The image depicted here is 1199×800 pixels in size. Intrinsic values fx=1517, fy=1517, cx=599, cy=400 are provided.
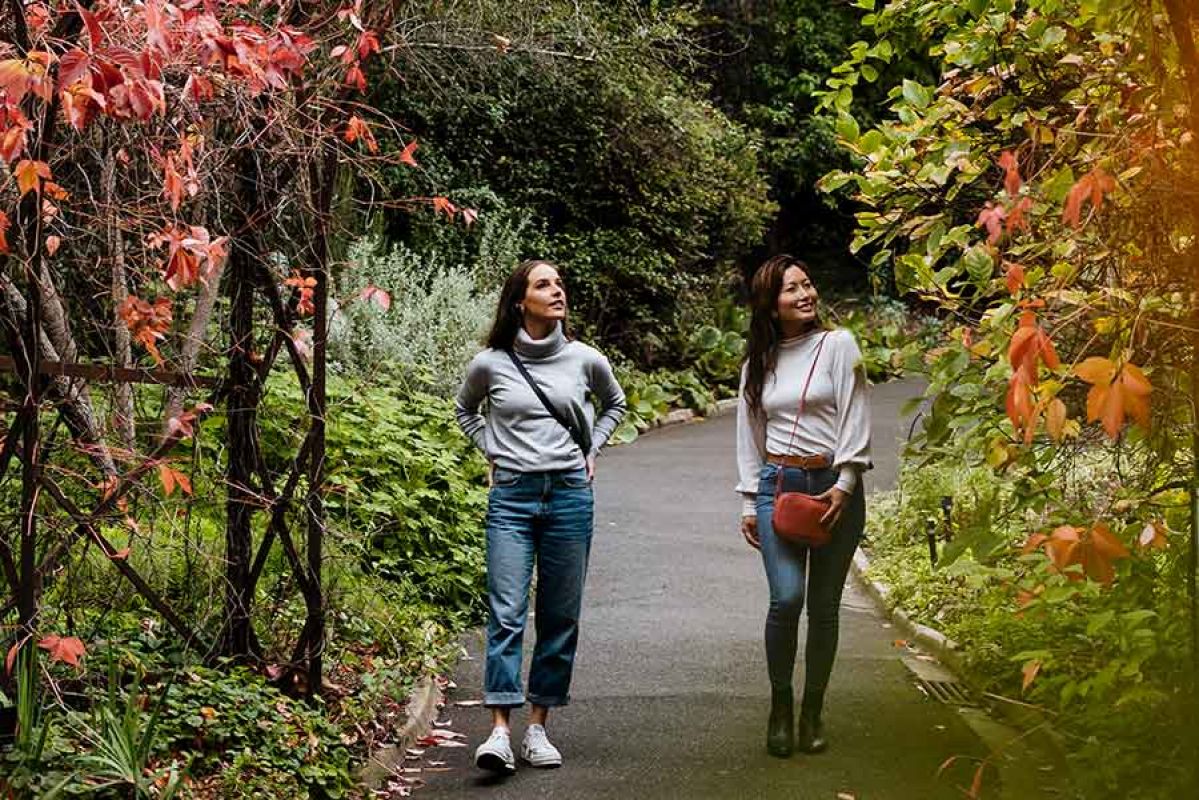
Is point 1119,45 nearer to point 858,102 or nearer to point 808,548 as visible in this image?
point 808,548

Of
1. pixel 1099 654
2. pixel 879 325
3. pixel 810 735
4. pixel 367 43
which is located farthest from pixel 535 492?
pixel 879 325

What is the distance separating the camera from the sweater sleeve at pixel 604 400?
21.7 ft

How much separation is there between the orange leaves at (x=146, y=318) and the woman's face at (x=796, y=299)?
8.34 ft

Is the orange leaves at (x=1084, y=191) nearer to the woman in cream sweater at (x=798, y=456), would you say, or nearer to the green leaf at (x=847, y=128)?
the green leaf at (x=847, y=128)

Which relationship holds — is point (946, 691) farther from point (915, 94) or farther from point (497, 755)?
point (915, 94)

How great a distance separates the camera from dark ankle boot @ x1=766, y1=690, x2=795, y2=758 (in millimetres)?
6516

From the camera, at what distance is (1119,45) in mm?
5059

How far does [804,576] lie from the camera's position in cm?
639

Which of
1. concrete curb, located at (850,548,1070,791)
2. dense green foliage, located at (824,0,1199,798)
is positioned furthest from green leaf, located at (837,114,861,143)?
concrete curb, located at (850,548,1070,791)

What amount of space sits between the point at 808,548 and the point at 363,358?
863 centimetres

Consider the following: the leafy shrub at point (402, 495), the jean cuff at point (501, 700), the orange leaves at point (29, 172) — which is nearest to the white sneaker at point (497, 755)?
the jean cuff at point (501, 700)

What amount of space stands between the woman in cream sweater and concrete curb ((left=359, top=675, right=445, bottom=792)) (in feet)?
5.29

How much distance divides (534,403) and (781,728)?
5.78ft

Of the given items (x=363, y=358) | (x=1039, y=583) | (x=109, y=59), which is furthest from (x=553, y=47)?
(x=109, y=59)
